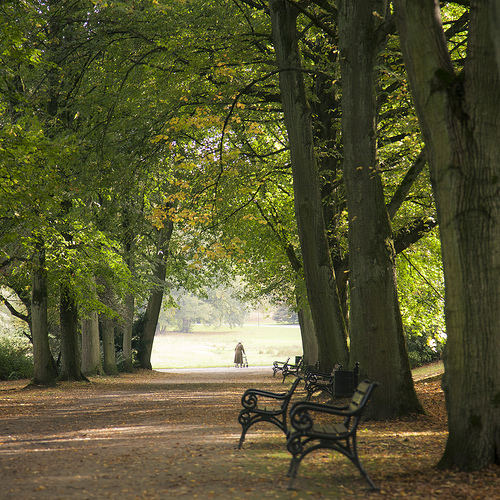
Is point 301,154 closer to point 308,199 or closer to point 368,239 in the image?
point 308,199

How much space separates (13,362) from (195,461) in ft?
67.0

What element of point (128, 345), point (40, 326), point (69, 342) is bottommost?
point (128, 345)

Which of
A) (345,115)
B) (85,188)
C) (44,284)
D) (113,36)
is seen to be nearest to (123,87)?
(113,36)

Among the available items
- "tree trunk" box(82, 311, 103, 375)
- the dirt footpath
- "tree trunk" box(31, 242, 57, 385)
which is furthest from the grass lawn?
the dirt footpath

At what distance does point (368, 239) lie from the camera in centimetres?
840

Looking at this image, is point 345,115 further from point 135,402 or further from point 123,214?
point 123,214

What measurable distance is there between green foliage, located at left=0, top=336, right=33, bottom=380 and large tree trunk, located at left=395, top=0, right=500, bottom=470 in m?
22.1

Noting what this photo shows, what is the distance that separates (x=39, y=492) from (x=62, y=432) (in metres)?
4.13

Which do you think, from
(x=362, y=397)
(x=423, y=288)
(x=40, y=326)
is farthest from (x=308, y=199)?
(x=423, y=288)

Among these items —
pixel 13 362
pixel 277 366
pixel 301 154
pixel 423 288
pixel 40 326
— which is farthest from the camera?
pixel 277 366

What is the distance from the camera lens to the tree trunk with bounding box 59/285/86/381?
18.1 meters

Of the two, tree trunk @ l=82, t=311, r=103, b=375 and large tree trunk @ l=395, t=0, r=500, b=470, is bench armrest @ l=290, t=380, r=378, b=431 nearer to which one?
large tree trunk @ l=395, t=0, r=500, b=470

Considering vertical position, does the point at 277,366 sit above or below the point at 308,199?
below

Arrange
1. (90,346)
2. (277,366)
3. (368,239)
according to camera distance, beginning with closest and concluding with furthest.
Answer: (368,239) < (90,346) < (277,366)
